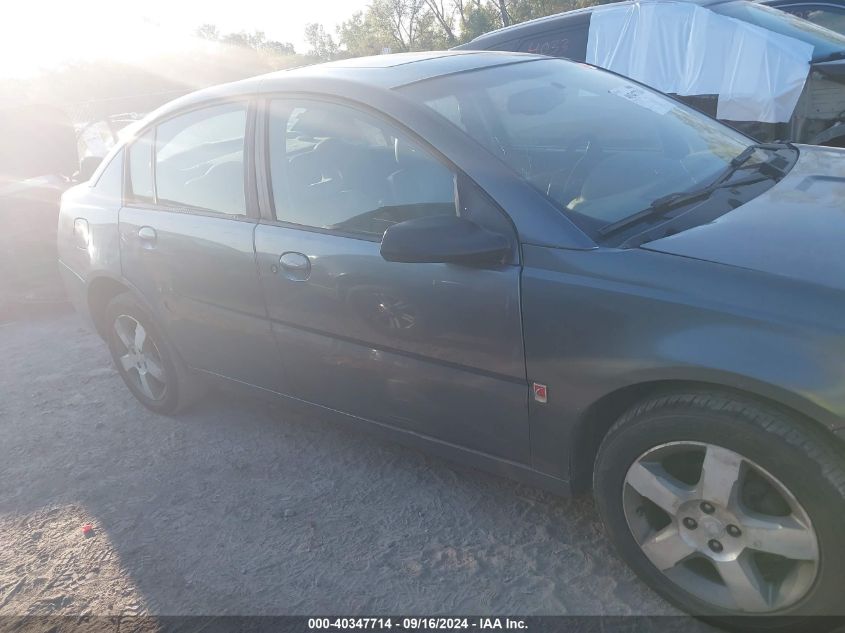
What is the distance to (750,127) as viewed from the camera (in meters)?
5.56

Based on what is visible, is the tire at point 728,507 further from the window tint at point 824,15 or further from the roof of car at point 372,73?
the window tint at point 824,15

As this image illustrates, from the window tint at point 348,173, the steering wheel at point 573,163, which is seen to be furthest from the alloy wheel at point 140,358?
the steering wheel at point 573,163

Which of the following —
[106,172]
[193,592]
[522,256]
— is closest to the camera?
[522,256]

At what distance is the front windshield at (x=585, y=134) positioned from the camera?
2.40 m

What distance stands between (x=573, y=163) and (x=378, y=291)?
2.72ft

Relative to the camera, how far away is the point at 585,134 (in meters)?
2.75

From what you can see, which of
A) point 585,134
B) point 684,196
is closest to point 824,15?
point 585,134

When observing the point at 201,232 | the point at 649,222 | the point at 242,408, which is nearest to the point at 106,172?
the point at 201,232

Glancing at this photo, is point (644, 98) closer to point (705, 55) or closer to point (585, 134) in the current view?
point (585, 134)

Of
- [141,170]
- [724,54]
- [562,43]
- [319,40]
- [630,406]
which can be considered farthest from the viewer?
[319,40]

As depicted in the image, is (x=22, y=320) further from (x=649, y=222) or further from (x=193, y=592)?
(x=649, y=222)

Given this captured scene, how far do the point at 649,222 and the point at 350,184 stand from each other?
3.66 feet

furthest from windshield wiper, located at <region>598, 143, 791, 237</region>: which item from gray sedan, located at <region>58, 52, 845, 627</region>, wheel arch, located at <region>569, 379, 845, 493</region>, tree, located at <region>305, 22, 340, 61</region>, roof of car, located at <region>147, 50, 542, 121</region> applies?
tree, located at <region>305, 22, 340, 61</region>

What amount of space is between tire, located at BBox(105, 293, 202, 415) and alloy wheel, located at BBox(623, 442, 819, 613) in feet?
7.86
